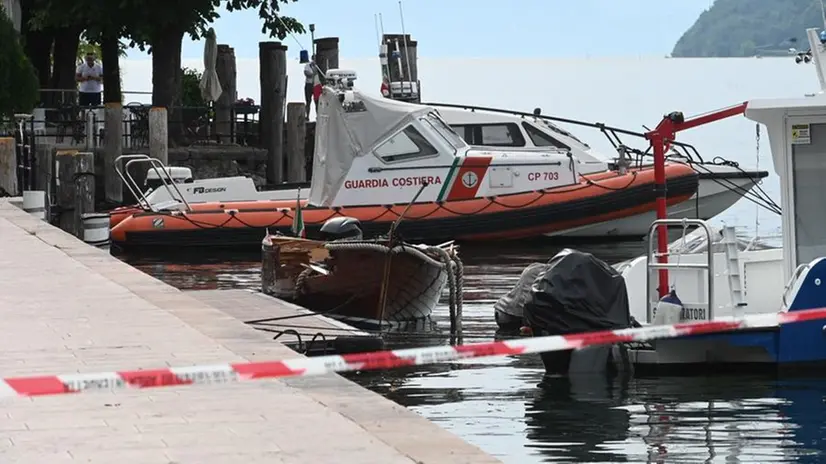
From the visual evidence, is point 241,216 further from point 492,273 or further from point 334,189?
point 492,273

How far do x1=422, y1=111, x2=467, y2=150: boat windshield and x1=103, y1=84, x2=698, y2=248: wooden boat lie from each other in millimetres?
22

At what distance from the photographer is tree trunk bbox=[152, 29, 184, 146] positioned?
103ft

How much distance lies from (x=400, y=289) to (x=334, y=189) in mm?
9122

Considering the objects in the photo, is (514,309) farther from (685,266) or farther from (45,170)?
(45,170)

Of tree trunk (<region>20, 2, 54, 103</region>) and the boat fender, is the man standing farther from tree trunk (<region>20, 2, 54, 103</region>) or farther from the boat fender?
the boat fender

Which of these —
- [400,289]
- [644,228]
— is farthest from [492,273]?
[400,289]

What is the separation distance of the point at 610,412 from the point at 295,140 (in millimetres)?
19083

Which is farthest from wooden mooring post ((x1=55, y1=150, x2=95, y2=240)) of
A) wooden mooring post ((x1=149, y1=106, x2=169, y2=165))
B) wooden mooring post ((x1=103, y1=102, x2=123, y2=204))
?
wooden mooring post ((x1=103, y1=102, x2=123, y2=204))

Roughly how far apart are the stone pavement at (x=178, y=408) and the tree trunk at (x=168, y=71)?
64.3ft

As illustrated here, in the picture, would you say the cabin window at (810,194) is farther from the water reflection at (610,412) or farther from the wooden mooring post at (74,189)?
the wooden mooring post at (74,189)

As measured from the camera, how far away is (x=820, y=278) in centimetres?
1180

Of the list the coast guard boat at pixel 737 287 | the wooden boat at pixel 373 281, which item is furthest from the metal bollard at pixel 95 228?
the coast guard boat at pixel 737 287

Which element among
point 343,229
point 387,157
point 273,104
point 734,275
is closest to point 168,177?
point 387,157

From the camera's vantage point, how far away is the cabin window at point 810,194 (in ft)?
40.7
